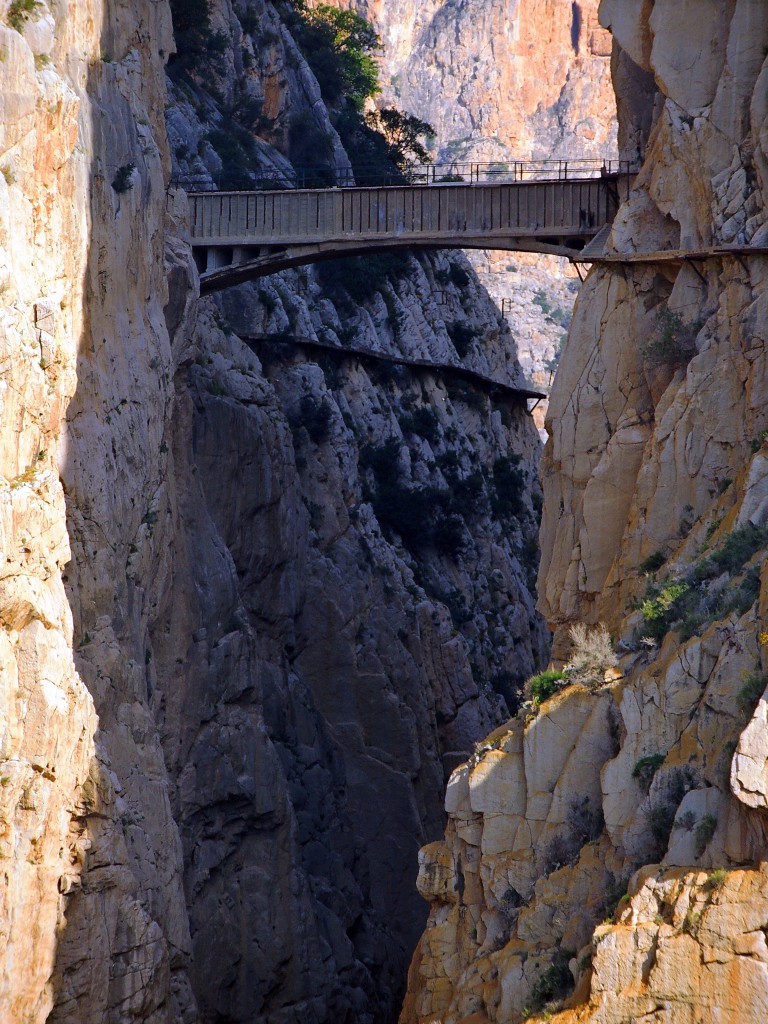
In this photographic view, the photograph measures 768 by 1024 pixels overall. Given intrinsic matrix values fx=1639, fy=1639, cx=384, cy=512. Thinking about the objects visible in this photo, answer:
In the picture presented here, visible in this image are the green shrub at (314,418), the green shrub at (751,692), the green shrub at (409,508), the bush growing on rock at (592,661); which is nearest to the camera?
the green shrub at (751,692)

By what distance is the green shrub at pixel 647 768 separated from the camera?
26.9 metres

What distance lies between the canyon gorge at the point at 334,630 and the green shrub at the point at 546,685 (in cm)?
13

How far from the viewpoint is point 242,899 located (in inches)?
1775

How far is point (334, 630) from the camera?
5459 centimetres

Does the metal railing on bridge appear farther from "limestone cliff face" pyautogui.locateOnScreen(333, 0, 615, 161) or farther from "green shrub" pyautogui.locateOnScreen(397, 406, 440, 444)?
"limestone cliff face" pyautogui.locateOnScreen(333, 0, 615, 161)

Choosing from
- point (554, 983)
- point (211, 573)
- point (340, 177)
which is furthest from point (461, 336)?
point (554, 983)

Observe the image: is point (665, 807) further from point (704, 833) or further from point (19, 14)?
point (19, 14)

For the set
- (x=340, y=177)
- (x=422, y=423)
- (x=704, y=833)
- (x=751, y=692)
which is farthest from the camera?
(x=422, y=423)

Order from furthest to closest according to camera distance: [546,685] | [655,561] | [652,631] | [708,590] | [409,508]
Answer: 1. [409,508]
2. [655,561]
3. [546,685]
4. [652,631]
5. [708,590]

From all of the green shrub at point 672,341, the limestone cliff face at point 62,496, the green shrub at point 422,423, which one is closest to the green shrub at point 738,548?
the green shrub at point 672,341

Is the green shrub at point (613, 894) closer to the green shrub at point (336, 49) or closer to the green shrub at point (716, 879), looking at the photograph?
the green shrub at point (716, 879)

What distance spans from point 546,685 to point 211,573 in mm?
17515

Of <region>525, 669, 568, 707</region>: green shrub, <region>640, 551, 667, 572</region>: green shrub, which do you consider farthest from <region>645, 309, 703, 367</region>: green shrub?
<region>525, 669, 568, 707</region>: green shrub

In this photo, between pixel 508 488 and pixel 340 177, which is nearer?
pixel 340 177
